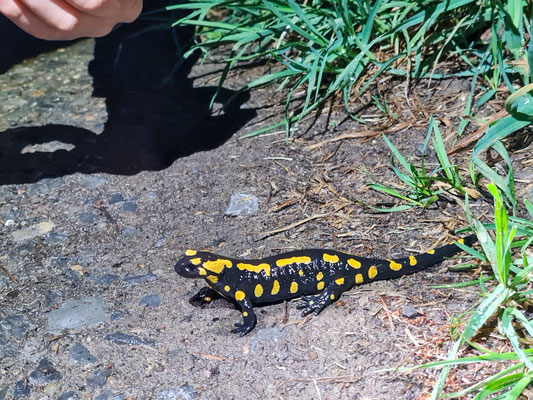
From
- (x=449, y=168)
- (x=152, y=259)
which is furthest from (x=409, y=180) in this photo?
(x=152, y=259)

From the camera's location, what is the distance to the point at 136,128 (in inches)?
211

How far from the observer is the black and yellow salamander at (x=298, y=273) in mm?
3600

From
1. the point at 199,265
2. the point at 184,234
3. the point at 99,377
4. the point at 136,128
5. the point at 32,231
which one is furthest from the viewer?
the point at 136,128

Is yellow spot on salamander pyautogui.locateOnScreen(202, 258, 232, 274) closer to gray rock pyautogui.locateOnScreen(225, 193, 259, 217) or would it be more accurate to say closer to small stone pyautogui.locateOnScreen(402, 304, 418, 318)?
gray rock pyautogui.locateOnScreen(225, 193, 259, 217)

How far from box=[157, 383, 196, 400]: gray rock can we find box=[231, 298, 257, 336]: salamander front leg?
42 centimetres

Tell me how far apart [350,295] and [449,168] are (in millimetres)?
1064

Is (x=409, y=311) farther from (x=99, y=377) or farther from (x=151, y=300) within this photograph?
(x=99, y=377)

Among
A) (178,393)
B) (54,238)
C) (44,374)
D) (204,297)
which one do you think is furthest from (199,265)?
(54,238)

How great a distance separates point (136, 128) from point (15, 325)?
7.15 feet

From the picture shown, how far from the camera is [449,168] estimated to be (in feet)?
13.5

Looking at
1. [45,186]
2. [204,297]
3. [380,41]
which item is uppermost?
[380,41]

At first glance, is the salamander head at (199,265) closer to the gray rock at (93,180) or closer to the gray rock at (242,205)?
the gray rock at (242,205)

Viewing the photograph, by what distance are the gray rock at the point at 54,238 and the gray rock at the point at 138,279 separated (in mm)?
653

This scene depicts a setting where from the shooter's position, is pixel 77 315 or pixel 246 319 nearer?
pixel 246 319
